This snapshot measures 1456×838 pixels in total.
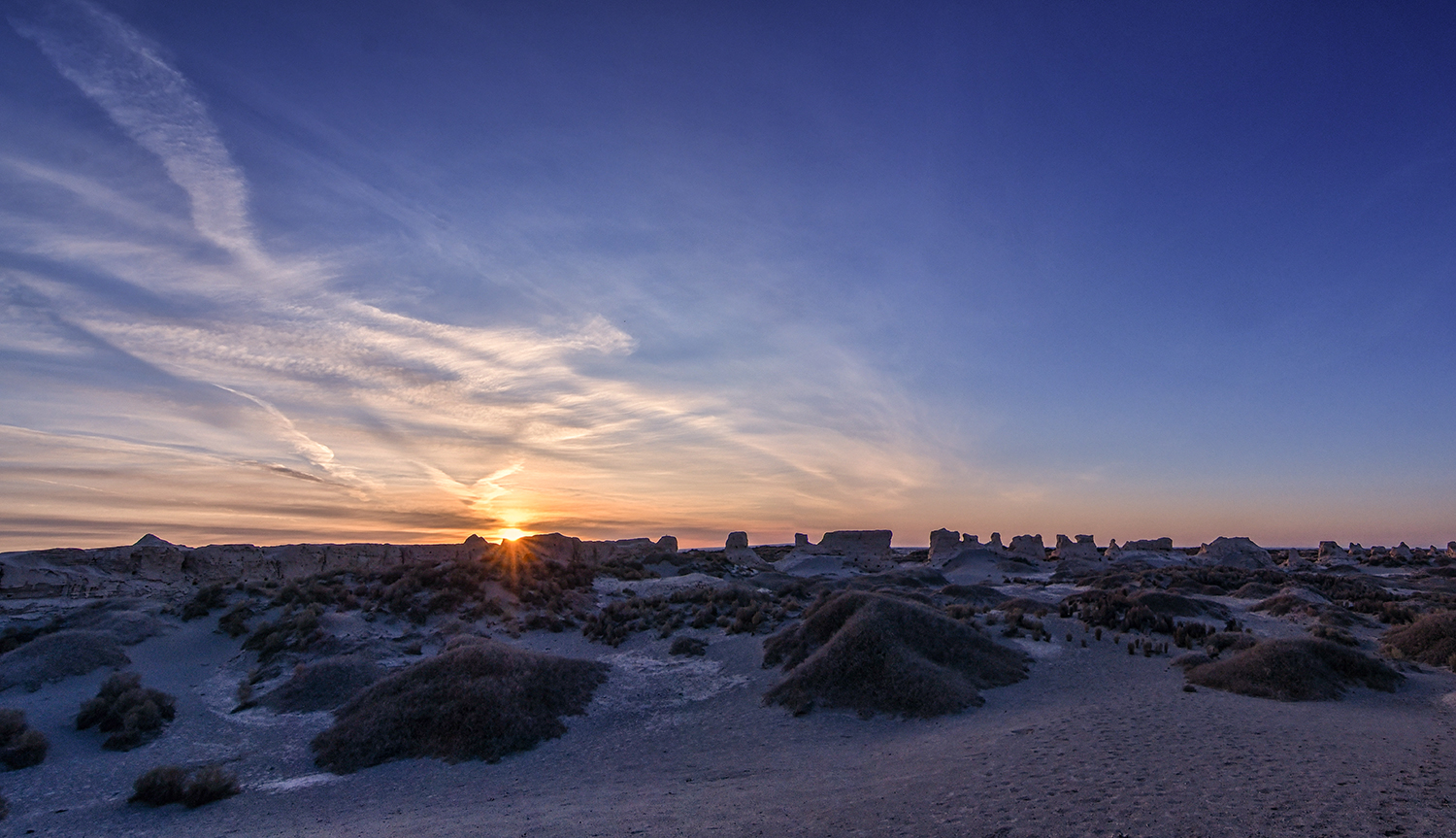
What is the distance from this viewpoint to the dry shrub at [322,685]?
18.0m

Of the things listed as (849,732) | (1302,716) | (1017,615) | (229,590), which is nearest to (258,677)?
(229,590)

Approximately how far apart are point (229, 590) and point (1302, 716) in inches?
1362

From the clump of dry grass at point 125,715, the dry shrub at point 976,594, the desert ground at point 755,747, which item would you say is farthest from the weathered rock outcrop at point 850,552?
the clump of dry grass at point 125,715

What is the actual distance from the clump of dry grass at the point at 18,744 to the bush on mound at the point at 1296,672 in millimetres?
26408

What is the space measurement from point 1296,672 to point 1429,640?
7.87 metres

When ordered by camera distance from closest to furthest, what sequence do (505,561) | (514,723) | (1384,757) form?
(1384,757)
(514,723)
(505,561)

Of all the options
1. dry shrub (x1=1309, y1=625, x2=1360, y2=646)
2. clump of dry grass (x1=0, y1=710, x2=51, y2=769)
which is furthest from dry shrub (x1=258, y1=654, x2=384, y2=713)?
dry shrub (x1=1309, y1=625, x2=1360, y2=646)

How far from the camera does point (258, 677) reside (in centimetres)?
2039

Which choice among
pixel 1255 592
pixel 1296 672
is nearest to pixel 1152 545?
pixel 1255 592

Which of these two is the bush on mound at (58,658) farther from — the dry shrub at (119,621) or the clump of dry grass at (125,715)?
the clump of dry grass at (125,715)

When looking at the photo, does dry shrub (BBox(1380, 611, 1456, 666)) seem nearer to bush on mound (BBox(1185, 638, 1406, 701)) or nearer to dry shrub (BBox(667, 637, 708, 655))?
bush on mound (BBox(1185, 638, 1406, 701))

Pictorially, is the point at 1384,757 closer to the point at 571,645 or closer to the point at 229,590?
the point at 571,645

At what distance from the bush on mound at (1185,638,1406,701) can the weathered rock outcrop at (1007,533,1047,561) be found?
52.3 m

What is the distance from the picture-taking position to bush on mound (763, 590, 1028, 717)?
16.5 m
